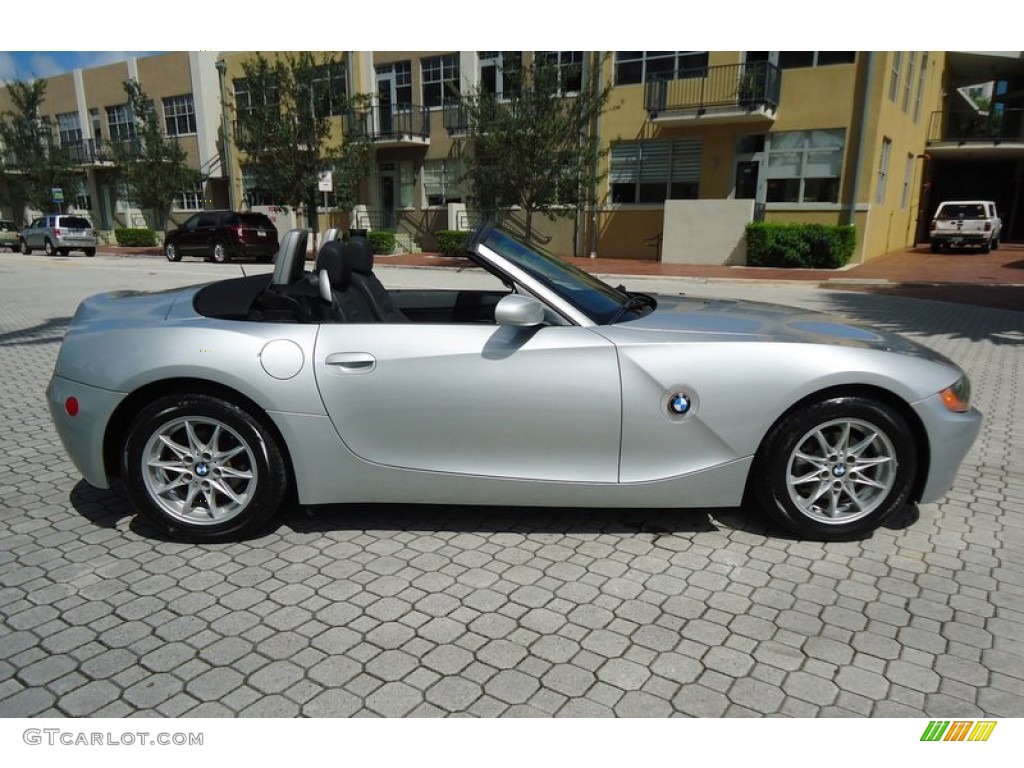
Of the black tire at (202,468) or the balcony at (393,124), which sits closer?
the black tire at (202,468)

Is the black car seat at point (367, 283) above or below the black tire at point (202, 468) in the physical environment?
above

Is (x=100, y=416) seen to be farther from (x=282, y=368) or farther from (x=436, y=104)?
(x=436, y=104)

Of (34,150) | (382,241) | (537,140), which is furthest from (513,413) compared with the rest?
(34,150)

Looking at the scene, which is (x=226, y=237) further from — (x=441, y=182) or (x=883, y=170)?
(x=883, y=170)

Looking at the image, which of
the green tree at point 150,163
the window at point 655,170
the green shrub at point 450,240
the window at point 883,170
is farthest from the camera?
the green tree at point 150,163

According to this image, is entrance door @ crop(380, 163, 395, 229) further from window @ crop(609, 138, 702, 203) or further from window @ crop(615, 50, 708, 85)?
window @ crop(615, 50, 708, 85)

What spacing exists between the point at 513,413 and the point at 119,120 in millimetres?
47549

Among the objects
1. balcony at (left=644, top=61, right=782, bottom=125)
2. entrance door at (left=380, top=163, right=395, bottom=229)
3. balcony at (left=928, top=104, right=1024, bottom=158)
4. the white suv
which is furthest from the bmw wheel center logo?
balcony at (left=928, top=104, right=1024, bottom=158)

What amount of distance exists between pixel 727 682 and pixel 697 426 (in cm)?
112

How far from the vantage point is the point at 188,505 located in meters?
3.48

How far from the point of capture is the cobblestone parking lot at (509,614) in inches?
95.8

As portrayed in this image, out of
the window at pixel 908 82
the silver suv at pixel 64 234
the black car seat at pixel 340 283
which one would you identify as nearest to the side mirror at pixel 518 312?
the black car seat at pixel 340 283

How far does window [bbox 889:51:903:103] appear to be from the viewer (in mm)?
21859

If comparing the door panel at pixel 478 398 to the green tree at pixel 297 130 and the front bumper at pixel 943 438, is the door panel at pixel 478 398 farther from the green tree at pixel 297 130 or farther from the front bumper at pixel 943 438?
the green tree at pixel 297 130
